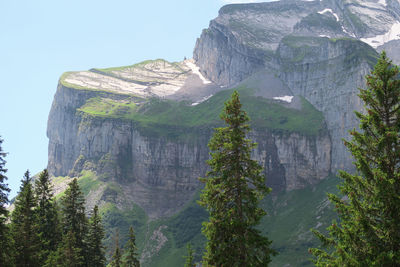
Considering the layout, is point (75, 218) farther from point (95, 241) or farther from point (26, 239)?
point (26, 239)

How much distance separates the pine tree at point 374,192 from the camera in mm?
24688

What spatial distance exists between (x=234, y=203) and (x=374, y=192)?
10.5 meters

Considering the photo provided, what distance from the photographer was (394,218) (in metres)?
24.7

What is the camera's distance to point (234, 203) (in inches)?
1305

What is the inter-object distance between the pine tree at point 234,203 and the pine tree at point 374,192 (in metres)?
5.58

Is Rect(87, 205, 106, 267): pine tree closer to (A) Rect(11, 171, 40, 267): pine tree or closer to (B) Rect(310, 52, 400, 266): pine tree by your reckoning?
(A) Rect(11, 171, 40, 267): pine tree

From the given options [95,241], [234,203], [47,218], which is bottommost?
[95,241]

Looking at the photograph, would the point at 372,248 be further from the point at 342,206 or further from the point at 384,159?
the point at 384,159

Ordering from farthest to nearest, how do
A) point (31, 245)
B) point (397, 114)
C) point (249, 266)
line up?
point (31, 245), point (249, 266), point (397, 114)

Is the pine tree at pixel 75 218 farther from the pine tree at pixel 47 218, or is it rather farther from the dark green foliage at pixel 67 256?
the dark green foliage at pixel 67 256

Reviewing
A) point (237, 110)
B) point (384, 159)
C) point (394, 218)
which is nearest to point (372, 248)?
point (394, 218)

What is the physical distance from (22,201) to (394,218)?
39.9 m

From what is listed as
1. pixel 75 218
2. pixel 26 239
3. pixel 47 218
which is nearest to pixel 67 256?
pixel 26 239

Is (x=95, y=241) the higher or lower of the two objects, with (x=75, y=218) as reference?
lower
